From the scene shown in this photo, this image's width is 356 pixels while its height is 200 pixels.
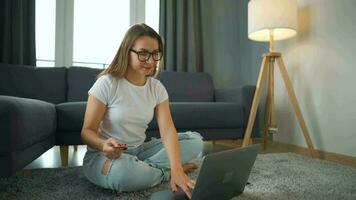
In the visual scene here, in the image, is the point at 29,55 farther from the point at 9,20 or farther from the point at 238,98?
the point at 238,98

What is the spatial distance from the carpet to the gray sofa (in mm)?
115

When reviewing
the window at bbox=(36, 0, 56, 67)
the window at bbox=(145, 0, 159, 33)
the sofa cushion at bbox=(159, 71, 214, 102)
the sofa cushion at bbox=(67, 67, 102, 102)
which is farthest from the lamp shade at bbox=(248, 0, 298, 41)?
the window at bbox=(36, 0, 56, 67)

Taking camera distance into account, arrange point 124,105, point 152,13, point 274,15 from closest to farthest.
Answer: point 124,105 → point 274,15 → point 152,13

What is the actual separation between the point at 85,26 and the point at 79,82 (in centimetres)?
83

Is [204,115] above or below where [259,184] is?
above

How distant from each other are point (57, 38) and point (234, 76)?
6.14ft

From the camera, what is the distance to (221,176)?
0.86 m

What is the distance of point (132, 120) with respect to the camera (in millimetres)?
1155

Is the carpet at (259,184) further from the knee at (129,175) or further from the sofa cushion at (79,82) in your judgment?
the sofa cushion at (79,82)

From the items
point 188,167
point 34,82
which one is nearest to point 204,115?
point 188,167

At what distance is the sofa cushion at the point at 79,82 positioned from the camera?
7.69 feet

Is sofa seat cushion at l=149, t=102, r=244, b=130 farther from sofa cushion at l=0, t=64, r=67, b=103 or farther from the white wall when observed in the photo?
sofa cushion at l=0, t=64, r=67, b=103

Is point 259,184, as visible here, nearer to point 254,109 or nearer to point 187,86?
point 254,109

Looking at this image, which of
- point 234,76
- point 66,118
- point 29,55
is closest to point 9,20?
point 29,55
